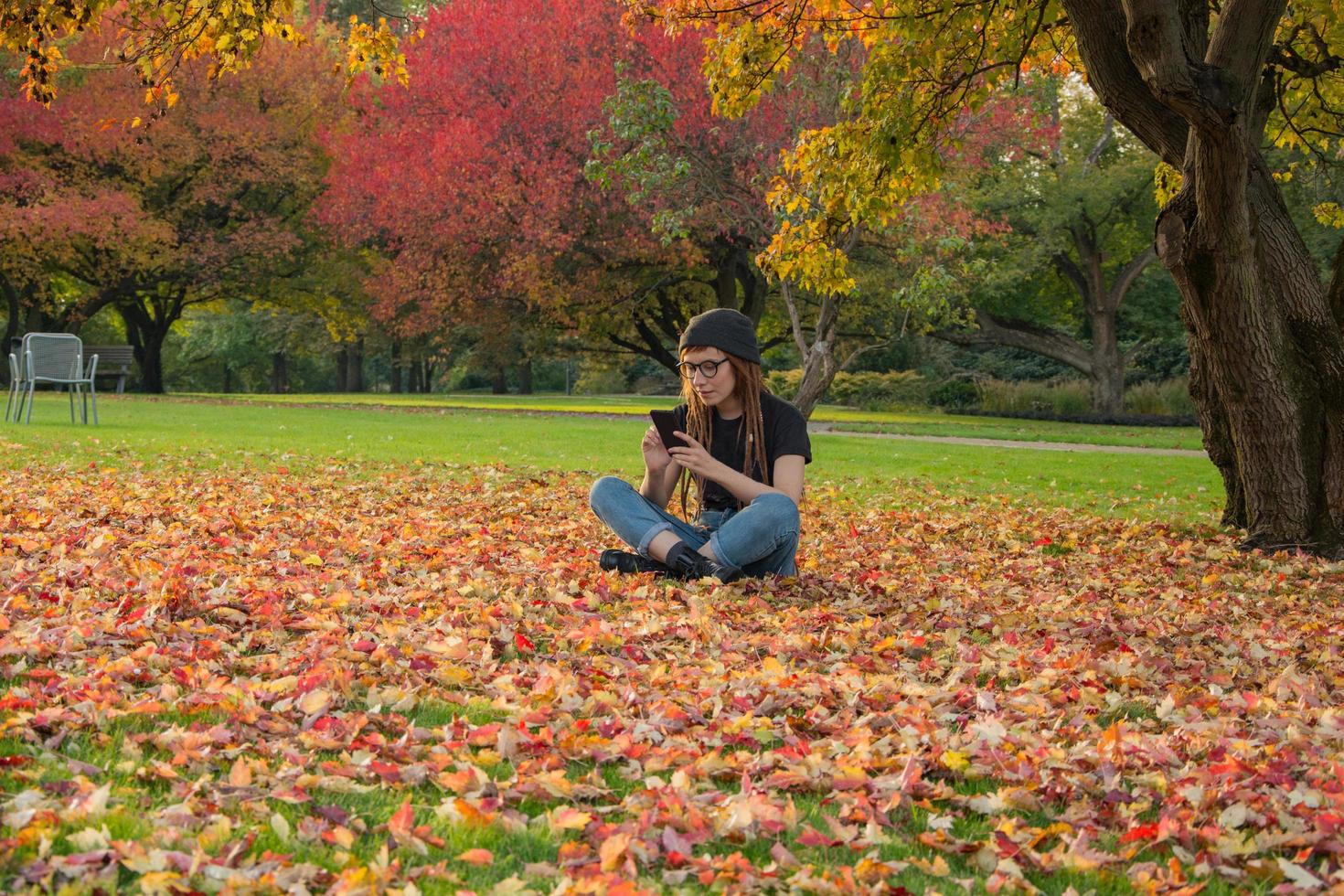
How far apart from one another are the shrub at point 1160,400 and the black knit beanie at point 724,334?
2468 cm

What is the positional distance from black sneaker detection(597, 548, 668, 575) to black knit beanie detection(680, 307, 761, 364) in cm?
105

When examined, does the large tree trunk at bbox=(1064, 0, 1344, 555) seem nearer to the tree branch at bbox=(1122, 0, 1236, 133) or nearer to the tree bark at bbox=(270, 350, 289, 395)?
the tree branch at bbox=(1122, 0, 1236, 133)

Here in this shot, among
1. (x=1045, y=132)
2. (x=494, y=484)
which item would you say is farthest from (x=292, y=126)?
(x=494, y=484)

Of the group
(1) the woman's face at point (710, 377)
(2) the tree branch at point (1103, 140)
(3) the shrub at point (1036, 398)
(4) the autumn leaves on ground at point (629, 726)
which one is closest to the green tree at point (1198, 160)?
(4) the autumn leaves on ground at point (629, 726)

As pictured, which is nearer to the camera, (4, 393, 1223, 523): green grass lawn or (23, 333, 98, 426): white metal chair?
(4, 393, 1223, 523): green grass lawn

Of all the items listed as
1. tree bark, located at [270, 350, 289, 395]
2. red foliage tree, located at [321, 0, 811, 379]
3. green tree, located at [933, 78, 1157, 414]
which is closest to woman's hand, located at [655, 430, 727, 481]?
red foliage tree, located at [321, 0, 811, 379]

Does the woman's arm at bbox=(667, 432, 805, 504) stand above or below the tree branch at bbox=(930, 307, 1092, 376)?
below

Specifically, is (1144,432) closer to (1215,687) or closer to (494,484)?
(494,484)

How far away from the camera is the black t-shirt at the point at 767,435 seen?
564cm

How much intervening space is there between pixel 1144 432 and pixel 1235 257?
629 inches

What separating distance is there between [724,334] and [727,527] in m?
0.89

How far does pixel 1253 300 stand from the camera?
7484mm

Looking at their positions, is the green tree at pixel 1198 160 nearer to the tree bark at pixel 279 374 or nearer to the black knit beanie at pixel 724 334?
the black knit beanie at pixel 724 334

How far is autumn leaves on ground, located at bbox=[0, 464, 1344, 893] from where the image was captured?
256 centimetres
